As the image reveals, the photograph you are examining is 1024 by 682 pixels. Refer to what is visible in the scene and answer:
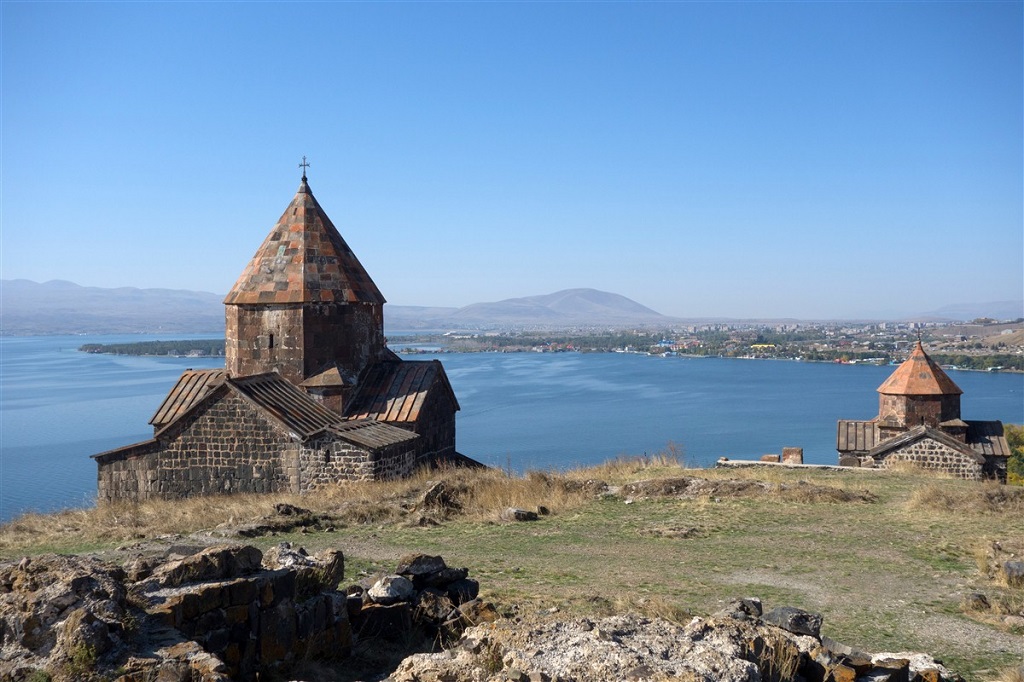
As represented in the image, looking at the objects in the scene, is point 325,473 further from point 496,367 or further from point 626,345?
point 626,345

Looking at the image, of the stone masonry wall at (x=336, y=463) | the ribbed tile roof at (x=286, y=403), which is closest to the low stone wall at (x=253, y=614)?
the stone masonry wall at (x=336, y=463)

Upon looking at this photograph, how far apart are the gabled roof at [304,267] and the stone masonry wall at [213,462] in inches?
83.8

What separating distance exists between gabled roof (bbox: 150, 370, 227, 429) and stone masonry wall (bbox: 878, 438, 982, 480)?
14.1m

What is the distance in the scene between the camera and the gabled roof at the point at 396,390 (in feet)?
42.5

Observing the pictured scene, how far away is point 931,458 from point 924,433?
57 centimetres

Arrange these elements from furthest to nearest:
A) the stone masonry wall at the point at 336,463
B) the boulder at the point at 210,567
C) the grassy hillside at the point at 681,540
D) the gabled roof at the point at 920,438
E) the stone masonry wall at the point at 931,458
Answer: the gabled roof at the point at 920,438, the stone masonry wall at the point at 931,458, the stone masonry wall at the point at 336,463, the grassy hillside at the point at 681,540, the boulder at the point at 210,567

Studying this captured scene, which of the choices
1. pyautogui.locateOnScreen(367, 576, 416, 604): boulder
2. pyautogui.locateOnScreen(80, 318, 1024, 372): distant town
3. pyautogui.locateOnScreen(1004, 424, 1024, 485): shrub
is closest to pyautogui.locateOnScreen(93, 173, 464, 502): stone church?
pyautogui.locateOnScreen(367, 576, 416, 604): boulder

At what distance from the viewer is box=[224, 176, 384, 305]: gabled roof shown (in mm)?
12961

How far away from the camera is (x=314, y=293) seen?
1290 centimetres

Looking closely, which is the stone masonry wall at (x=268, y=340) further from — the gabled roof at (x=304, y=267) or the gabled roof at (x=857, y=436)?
the gabled roof at (x=857, y=436)

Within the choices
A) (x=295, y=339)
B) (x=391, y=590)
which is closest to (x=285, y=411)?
(x=295, y=339)

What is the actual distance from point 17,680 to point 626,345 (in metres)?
153

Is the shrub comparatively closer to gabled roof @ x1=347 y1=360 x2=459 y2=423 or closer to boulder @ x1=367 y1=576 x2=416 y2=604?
gabled roof @ x1=347 y1=360 x2=459 y2=423

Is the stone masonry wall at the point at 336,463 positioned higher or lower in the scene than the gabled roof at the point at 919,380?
lower
